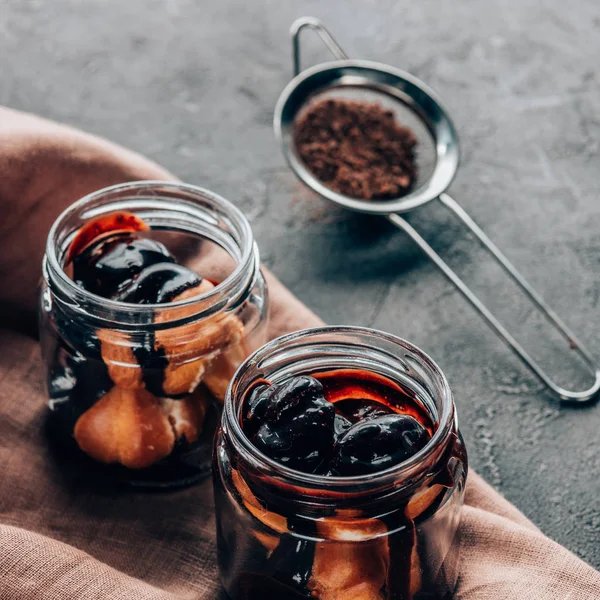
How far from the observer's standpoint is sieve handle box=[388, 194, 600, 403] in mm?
801

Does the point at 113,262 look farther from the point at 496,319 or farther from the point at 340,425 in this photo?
the point at 496,319

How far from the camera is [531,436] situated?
2.53 ft

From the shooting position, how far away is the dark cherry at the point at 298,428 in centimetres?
47

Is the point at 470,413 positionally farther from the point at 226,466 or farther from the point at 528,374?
the point at 226,466

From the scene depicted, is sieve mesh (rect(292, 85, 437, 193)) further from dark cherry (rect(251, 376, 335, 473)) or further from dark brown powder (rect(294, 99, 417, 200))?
dark cherry (rect(251, 376, 335, 473))

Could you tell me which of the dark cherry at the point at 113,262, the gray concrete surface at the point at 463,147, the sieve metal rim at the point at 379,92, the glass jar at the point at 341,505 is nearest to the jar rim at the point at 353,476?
the glass jar at the point at 341,505

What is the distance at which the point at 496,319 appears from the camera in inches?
34.5

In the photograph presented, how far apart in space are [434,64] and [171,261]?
709 millimetres

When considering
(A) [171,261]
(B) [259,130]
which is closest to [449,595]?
(A) [171,261]

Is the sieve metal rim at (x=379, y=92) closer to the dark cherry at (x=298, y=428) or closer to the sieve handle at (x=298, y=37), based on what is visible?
the sieve handle at (x=298, y=37)

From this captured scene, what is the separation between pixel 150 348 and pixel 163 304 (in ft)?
0.13

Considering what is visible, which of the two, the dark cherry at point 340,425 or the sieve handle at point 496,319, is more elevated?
the dark cherry at point 340,425

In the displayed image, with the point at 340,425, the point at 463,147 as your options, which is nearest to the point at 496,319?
the point at 463,147

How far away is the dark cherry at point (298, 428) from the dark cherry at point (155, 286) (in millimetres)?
127
